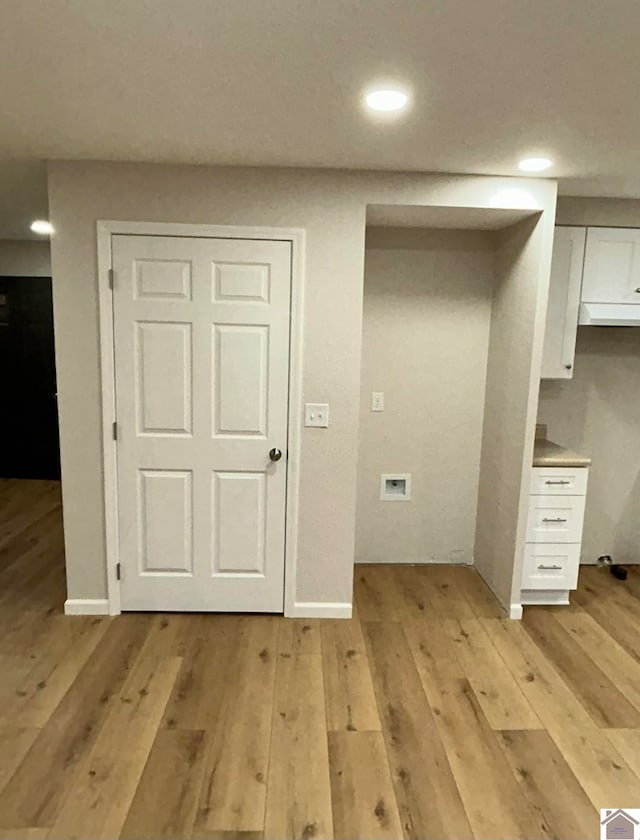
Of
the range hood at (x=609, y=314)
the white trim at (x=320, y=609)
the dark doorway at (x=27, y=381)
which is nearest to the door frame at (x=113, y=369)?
the white trim at (x=320, y=609)

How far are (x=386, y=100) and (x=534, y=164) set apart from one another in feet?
3.37

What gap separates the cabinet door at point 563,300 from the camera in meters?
3.21

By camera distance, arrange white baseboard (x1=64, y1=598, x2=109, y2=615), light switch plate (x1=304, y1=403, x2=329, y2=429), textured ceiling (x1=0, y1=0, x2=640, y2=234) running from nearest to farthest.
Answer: textured ceiling (x1=0, y1=0, x2=640, y2=234)
light switch plate (x1=304, y1=403, x2=329, y2=429)
white baseboard (x1=64, y1=598, x2=109, y2=615)

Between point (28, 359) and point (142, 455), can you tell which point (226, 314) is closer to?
point (142, 455)

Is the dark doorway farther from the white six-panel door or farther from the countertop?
the countertop

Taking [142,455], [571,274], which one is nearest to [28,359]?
[142,455]

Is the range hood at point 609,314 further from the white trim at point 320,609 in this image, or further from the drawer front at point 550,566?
the white trim at point 320,609

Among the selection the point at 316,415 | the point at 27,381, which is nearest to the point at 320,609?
the point at 316,415

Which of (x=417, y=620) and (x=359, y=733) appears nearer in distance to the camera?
(x=359, y=733)

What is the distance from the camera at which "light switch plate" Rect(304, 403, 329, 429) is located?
115 inches

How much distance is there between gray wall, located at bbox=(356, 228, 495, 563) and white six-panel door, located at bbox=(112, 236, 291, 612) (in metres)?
0.88

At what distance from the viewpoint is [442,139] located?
7.47 ft

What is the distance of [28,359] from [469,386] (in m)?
4.28

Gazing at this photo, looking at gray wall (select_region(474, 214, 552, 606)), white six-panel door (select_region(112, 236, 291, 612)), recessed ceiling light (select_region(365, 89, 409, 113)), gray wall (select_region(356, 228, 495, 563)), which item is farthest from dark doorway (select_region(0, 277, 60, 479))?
recessed ceiling light (select_region(365, 89, 409, 113))
